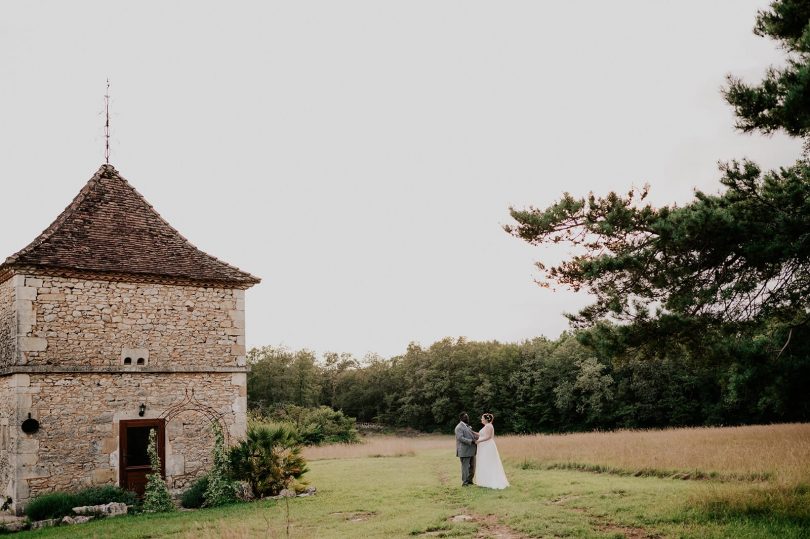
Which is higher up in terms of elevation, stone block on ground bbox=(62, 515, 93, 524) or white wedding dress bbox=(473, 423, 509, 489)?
white wedding dress bbox=(473, 423, 509, 489)

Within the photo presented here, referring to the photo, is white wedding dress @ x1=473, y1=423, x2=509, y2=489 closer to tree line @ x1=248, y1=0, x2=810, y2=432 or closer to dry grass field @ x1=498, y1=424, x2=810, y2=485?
dry grass field @ x1=498, y1=424, x2=810, y2=485

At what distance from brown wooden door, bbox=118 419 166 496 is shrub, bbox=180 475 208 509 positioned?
87 centimetres

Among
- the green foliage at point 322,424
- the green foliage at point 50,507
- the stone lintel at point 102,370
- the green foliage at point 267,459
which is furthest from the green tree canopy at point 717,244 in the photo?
the green foliage at point 322,424

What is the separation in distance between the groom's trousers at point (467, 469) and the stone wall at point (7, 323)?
34.1 feet

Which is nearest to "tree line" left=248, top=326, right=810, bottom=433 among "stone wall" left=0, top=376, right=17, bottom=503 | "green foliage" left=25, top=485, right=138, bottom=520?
"green foliage" left=25, top=485, right=138, bottom=520

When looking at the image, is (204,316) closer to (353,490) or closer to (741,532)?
(353,490)

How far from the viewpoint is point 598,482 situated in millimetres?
13445

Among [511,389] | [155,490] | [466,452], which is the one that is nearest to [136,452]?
[155,490]

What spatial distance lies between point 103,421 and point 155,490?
78.9 inches

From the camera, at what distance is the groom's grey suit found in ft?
47.9

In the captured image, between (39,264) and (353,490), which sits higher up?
(39,264)

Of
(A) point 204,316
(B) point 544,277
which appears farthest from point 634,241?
(A) point 204,316

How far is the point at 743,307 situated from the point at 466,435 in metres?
7.09

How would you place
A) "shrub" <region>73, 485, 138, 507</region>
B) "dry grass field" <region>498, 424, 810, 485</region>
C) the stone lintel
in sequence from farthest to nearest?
1. the stone lintel
2. "shrub" <region>73, 485, 138, 507</region>
3. "dry grass field" <region>498, 424, 810, 485</region>
